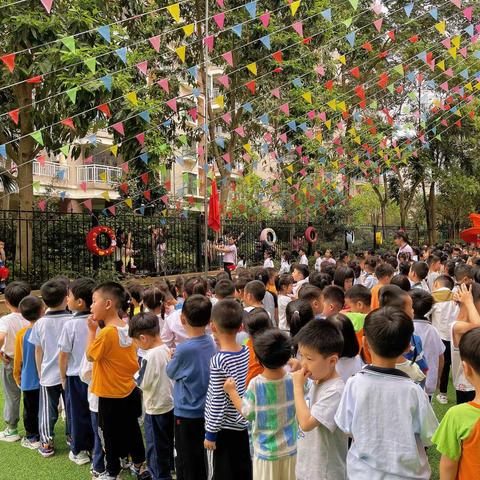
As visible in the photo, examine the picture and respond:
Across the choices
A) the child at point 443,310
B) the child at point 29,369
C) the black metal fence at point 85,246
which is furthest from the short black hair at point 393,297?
the black metal fence at point 85,246

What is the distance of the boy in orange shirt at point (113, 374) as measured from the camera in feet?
11.5

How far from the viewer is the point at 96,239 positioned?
9641 mm

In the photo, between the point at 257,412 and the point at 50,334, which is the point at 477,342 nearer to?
the point at 257,412

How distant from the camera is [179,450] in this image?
314 cm

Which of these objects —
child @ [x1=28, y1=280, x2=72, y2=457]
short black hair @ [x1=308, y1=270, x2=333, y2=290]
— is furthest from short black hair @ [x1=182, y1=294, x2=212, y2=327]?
short black hair @ [x1=308, y1=270, x2=333, y2=290]

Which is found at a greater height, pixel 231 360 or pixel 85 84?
pixel 85 84

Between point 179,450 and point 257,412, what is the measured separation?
0.81m

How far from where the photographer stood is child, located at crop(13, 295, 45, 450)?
425 cm

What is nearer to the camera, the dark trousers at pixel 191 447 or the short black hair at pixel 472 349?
the short black hair at pixel 472 349

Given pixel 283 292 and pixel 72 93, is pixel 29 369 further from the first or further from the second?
pixel 72 93

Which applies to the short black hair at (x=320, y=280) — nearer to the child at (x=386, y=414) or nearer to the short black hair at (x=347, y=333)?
the short black hair at (x=347, y=333)

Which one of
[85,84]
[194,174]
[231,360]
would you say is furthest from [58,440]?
[194,174]

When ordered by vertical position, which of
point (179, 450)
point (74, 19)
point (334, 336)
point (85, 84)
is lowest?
point (179, 450)

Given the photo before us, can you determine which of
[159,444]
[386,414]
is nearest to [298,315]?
[159,444]
